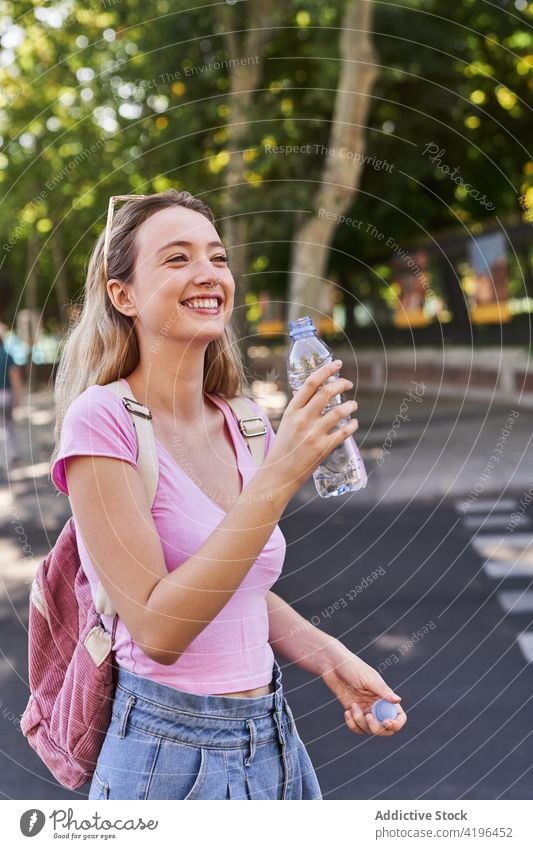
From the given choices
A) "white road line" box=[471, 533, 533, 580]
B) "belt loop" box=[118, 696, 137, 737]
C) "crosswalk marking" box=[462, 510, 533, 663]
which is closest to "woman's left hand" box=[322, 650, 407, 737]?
"belt loop" box=[118, 696, 137, 737]

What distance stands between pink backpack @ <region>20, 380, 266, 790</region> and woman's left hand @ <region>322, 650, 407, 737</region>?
0.48m

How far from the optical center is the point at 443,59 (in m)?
23.4

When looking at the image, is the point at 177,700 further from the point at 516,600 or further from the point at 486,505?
the point at 486,505

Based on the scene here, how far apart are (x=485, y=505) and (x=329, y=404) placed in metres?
9.31

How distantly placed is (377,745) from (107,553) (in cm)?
353

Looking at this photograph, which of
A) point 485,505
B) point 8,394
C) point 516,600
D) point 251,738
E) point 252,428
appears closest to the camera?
point 251,738

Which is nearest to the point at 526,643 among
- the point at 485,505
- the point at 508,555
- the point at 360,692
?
the point at 508,555

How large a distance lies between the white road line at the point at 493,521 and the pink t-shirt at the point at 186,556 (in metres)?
7.90

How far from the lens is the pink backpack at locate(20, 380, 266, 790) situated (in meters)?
2.06

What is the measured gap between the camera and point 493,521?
33.6 ft

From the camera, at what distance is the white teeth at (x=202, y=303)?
2037 mm

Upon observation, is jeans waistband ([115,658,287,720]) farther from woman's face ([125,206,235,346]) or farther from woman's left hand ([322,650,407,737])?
woman's face ([125,206,235,346])

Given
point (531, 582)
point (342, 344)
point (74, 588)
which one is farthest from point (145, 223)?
point (342, 344)
